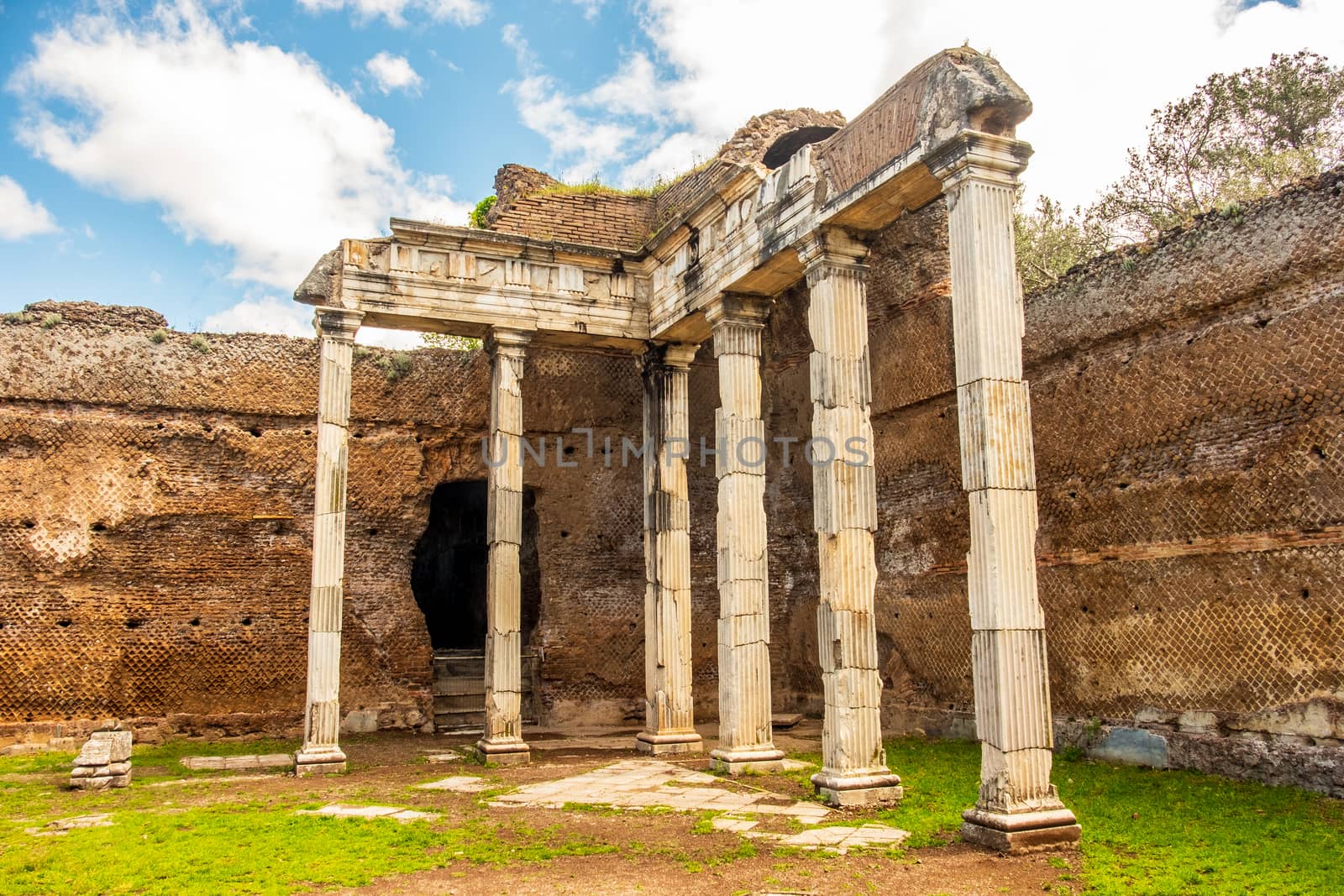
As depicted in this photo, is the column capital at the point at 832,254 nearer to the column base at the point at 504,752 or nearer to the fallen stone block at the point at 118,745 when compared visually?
the column base at the point at 504,752

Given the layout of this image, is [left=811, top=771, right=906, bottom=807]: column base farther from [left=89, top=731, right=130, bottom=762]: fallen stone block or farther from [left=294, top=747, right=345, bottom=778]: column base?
[left=89, top=731, right=130, bottom=762]: fallen stone block

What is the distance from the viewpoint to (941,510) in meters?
11.2

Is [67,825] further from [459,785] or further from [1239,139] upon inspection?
[1239,139]

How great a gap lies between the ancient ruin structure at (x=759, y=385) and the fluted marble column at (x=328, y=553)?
0.02m

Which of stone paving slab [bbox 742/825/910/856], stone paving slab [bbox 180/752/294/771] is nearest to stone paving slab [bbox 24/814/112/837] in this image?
stone paving slab [bbox 180/752/294/771]

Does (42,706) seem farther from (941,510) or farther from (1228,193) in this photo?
(1228,193)

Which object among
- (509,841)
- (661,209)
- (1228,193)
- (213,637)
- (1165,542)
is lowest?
(509,841)

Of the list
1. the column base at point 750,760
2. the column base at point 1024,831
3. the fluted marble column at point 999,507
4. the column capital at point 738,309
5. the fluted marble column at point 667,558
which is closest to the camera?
the column base at point 1024,831

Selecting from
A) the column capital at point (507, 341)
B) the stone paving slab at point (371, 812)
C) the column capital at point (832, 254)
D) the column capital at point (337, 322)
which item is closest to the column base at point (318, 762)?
the stone paving slab at point (371, 812)

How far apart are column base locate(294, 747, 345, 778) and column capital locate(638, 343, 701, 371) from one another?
17.7 feet

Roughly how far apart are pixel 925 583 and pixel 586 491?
4.83 m

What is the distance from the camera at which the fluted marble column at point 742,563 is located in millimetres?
9414

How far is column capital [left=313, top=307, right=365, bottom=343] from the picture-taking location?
10.4 metres

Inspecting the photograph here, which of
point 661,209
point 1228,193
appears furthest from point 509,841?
point 1228,193
